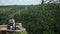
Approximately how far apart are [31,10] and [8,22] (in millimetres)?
490

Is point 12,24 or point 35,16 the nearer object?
point 12,24

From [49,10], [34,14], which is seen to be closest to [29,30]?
[34,14]

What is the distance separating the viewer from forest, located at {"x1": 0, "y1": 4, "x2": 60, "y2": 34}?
3486 millimetres

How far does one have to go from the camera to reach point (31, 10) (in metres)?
3.54

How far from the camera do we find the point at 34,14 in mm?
3535

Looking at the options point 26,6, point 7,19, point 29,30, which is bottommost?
point 29,30

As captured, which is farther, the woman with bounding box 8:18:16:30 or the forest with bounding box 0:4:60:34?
the forest with bounding box 0:4:60:34

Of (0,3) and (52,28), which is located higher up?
(0,3)

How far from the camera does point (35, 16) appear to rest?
354cm

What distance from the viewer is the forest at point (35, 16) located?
3.49 meters

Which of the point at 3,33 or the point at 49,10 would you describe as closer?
the point at 3,33

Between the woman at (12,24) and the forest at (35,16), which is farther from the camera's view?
the forest at (35,16)

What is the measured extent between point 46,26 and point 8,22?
72cm

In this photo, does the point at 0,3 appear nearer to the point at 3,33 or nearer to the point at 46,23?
the point at 3,33
